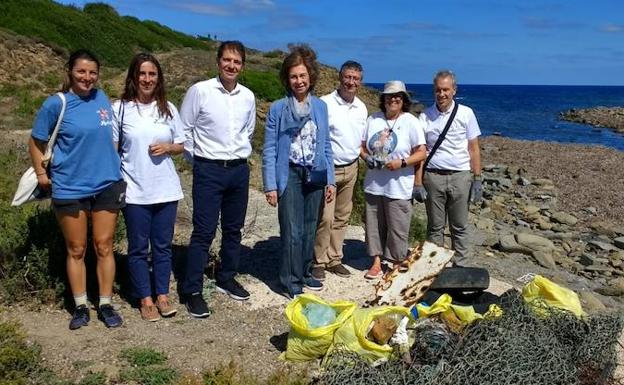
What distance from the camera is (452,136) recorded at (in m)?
5.85

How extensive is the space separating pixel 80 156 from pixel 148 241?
92cm

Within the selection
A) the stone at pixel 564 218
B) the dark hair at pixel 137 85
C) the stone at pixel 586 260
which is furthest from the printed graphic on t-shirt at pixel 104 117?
the stone at pixel 564 218

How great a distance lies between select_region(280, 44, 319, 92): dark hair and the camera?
16.3 ft

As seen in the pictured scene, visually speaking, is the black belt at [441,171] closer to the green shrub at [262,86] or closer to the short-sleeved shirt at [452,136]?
the short-sleeved shirt at [452,136]

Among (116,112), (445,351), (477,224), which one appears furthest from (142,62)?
(477,224)

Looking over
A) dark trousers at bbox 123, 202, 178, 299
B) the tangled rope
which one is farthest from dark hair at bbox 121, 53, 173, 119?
the tangled rope

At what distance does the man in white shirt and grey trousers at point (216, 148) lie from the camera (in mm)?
4812

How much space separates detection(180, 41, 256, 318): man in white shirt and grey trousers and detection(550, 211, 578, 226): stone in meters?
11.2

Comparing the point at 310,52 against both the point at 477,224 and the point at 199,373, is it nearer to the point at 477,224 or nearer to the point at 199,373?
the point at 199,373

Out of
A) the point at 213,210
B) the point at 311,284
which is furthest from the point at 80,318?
the point at 311,284

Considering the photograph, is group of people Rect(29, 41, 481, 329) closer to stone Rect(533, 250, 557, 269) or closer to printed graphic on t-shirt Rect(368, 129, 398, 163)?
printed graphic on t-shirt Rect(368, 129, 398, 163)

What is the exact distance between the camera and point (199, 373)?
13.9ft

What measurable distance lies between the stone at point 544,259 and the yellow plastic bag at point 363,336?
6277 mm

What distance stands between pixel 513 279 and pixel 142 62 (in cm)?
511
